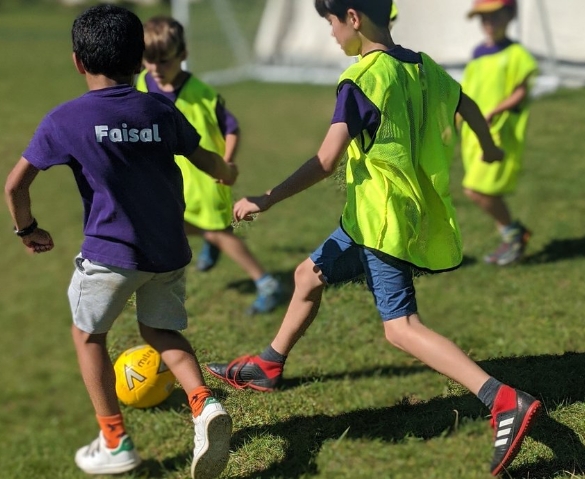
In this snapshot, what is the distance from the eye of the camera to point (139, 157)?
308 centimetres

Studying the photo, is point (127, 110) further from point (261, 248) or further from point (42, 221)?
point (42, 221)

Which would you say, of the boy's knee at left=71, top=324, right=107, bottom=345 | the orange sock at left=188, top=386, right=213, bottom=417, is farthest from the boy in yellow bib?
the orange sock at left=188, top=386, right=213, bottom=417

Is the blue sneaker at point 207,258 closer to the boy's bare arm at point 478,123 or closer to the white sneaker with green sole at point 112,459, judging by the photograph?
the white sneaker with green sole at point 112,459

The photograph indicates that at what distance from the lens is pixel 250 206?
3061 millimetres

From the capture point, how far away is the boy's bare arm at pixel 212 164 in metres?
3.36

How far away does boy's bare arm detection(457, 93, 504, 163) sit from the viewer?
3.50m

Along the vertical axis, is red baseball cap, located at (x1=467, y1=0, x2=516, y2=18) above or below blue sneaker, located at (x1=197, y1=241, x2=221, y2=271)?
above

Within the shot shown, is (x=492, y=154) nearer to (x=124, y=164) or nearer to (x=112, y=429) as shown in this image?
(x=124, y=164)

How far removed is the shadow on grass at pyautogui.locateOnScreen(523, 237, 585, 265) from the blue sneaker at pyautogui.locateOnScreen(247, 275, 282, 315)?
1.78 meters

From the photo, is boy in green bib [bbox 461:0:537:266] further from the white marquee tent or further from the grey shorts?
the white marquee tent

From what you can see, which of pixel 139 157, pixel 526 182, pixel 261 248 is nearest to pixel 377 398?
pixel 139 157

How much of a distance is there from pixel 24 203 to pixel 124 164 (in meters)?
0.43

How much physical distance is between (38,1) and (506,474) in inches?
1183

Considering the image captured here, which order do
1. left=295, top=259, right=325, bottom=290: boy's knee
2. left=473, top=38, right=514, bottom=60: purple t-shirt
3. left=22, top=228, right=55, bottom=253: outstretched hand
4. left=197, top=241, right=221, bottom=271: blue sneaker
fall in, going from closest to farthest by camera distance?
left=22, top=228, right=55, bottom=253: outstretched hand → left=295, top=259, right=325, bottom=290: boy's knee → left=473, top=38, right=514, bottom=60: purple t-shirt → left=197, top=241, right=221, bottom=271: blue sneaker
